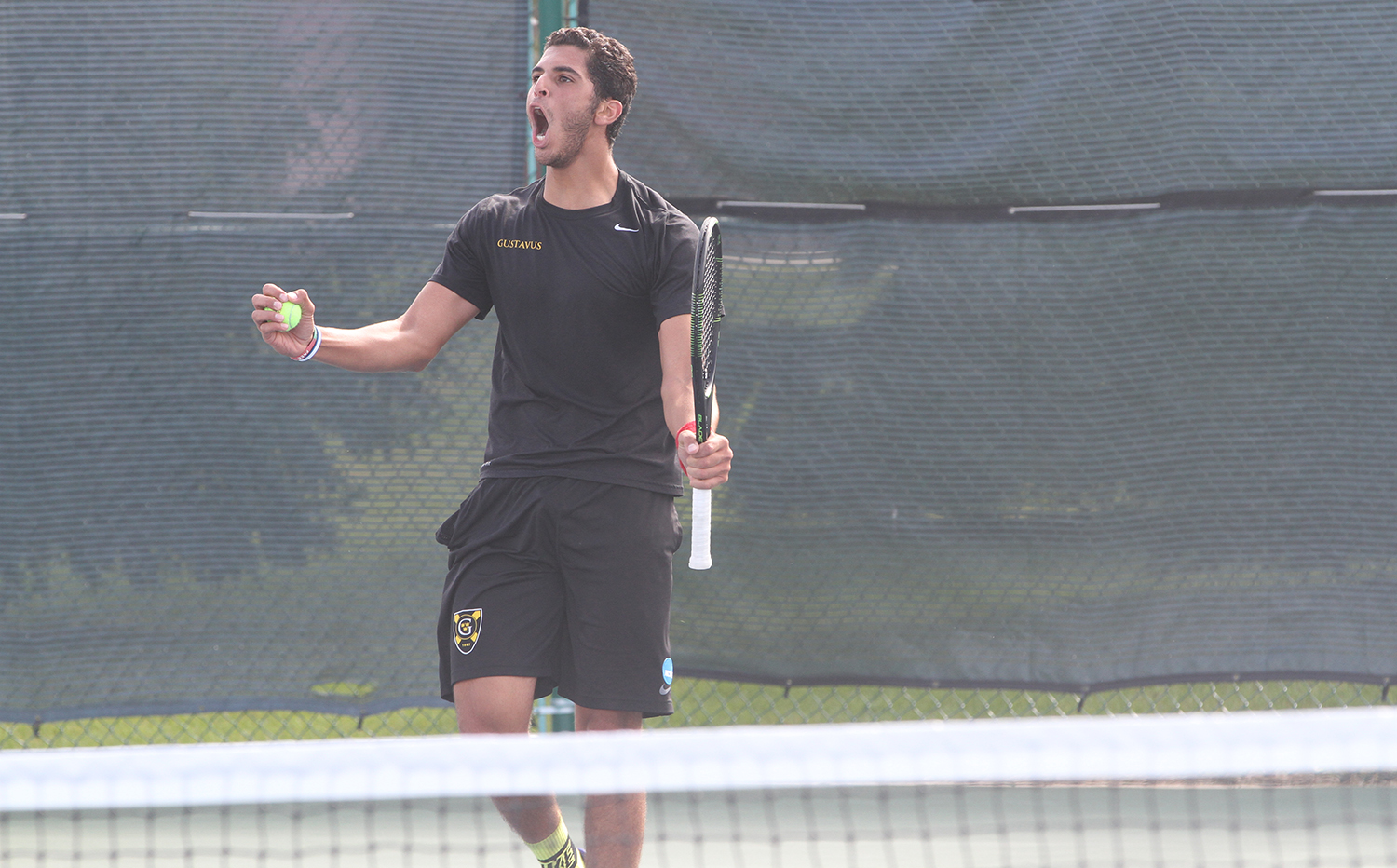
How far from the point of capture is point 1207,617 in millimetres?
3738

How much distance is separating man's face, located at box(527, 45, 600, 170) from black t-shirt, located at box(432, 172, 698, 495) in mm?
122

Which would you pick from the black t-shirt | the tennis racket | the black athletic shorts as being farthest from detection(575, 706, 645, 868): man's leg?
the black t-shirt

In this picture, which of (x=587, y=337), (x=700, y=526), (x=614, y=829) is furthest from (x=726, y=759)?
(x=587, y=337)

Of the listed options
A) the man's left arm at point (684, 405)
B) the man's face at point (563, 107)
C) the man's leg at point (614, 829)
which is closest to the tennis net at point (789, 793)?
the man's leg at point (614, 829)

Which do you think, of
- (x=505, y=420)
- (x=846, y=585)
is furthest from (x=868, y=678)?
(x=505, y=420)

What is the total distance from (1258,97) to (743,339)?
159 centimetres

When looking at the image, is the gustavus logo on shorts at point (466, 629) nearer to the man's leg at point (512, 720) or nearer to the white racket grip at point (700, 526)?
the man's leg at point (512, 720)

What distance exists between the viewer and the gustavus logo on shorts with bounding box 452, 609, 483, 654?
2.55 m

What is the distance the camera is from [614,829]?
250 centimetres

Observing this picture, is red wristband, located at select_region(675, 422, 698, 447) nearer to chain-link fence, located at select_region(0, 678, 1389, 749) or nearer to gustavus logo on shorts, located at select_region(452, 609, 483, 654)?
gustavus logo on shorts, located at select_region(452, 609, 483, 654)

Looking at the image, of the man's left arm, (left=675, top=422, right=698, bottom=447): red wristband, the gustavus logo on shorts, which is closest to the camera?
the man's left arm

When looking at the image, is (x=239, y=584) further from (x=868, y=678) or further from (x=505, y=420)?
(x=868, y=678)

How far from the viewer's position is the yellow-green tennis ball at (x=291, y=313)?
2.50 m

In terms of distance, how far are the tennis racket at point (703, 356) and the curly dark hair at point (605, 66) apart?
1.07 feet
